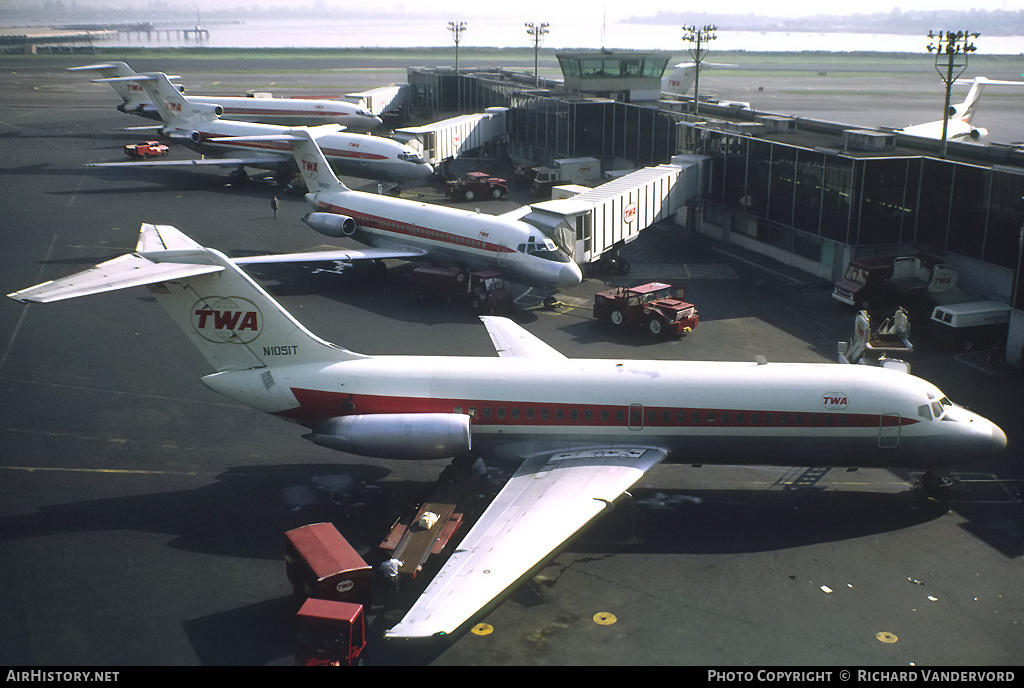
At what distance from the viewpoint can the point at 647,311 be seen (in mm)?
37156

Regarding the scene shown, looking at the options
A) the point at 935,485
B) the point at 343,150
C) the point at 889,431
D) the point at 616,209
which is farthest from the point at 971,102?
the point at 889,431

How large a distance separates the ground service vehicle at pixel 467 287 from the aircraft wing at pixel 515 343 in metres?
10.2

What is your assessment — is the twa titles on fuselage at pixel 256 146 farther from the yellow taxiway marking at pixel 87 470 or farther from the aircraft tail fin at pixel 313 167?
the yellow taxiway marking at pixel 87 470

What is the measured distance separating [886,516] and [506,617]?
11150 millimetres

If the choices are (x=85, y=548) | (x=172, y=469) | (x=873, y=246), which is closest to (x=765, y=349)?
(x=873, y=246)

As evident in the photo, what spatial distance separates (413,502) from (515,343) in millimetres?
8194

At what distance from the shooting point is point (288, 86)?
5940 inches

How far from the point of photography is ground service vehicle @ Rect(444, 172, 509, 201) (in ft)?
221

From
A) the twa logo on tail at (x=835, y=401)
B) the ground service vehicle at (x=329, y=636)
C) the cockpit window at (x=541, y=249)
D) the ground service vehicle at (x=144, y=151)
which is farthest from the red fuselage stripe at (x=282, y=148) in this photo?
the ground service vehicle at (x=329, y=636)

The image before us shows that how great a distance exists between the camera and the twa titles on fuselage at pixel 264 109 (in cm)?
8256

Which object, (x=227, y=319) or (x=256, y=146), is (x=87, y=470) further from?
(x=256, y=146)

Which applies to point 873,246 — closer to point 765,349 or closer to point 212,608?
point 765,349

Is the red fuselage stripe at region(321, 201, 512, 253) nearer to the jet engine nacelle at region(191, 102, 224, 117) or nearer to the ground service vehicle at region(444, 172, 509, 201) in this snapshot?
the ground service vehicle at region(444, 172, 509, 201)
